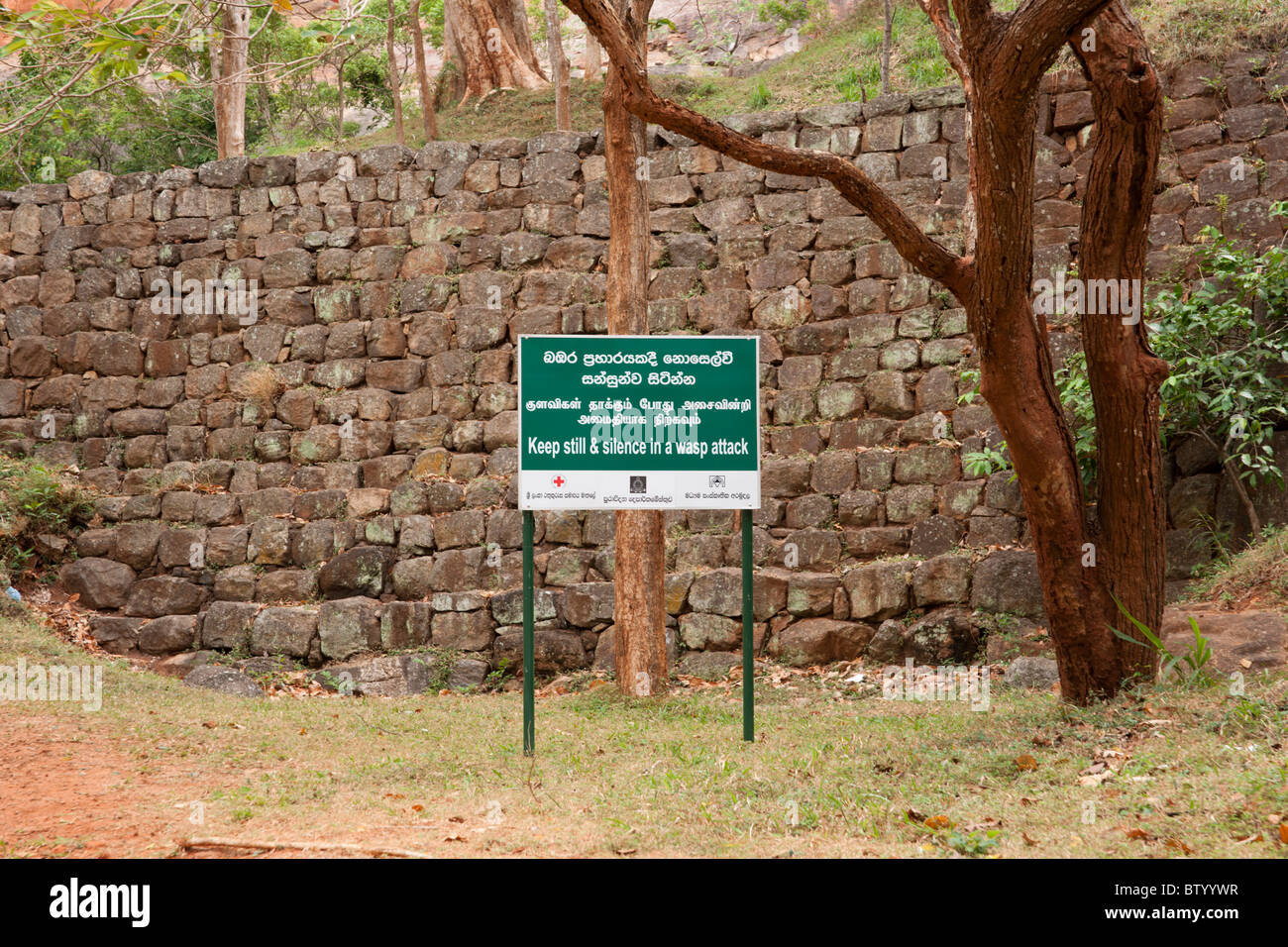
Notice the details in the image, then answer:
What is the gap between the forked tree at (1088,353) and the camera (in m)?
4.81

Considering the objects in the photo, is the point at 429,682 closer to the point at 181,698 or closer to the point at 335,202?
the point at 181,698

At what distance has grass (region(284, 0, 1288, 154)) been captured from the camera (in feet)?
28.6

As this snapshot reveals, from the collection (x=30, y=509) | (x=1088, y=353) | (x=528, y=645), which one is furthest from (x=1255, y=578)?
(x=30, y=509)

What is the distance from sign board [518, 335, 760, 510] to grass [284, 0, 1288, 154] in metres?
5.24

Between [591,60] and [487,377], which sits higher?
[591,60]

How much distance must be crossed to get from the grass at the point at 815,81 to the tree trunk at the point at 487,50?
0.33 meters

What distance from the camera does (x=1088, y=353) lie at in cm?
512

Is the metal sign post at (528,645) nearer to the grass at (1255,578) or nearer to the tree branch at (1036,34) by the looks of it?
the tree branch at (1036,34)

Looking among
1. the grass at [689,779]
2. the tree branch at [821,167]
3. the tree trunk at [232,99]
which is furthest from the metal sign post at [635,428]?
the tree trunk at [232,99]

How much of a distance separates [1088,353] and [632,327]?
9.87 ft

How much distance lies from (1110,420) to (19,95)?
14366 millimetres

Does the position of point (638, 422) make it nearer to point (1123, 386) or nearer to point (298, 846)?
point (1123, 386)

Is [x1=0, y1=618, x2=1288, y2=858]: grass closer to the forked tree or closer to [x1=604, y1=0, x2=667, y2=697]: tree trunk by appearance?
[x1=604, y1=0, x2=667, y2=697]: tree trunk

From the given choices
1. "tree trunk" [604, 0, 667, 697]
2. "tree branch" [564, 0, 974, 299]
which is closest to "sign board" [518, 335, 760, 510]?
"tree branch" [564, 0, 974, 299]
